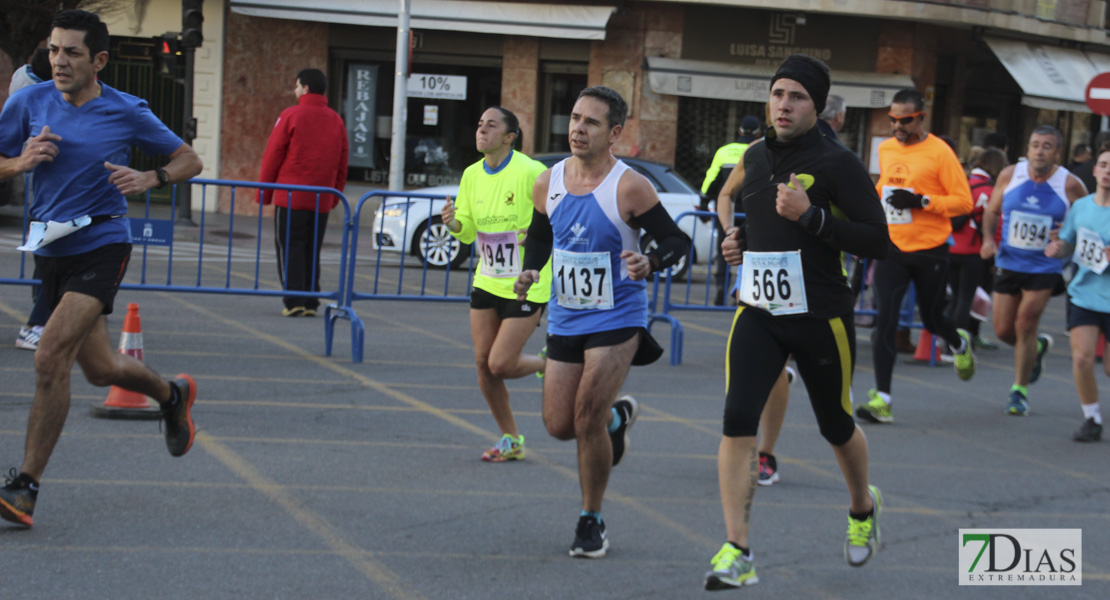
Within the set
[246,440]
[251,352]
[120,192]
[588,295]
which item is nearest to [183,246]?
[251,352]

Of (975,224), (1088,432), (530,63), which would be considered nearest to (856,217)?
(1088,432)

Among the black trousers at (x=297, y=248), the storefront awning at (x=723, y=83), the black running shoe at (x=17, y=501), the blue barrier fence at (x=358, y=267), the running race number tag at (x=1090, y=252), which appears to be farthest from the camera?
the storefront awning at (x=723, y=83)

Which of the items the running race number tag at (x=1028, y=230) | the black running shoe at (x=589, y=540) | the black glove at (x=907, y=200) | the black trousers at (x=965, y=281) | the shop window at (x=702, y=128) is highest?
the shop window at (x=702, y=128)

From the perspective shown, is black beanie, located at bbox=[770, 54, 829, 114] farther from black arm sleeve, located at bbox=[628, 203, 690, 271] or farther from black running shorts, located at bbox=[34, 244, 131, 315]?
black running shorts, located at bbox=[34, 244, 131, 315]

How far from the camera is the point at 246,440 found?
21.0ft

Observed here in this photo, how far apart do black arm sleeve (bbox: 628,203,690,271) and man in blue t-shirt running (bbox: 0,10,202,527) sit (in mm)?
1992

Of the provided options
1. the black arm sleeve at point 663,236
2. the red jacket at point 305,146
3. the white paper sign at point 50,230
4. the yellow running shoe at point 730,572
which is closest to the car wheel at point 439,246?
the red jacket at point 305,146

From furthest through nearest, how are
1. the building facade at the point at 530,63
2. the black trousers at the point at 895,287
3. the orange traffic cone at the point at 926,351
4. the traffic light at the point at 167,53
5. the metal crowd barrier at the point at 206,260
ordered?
the building facade at the point at 530,63 → the traffic light at the point at 167,53 → the orange traffic cone at the point at 926,351 → the metal crowd barrier at the point at 206,260 → the black trousers at the point at 895,287

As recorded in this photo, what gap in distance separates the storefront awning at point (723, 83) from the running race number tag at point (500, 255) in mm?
16532

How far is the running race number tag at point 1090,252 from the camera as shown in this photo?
7.21 metres

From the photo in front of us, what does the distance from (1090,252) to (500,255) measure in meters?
3.57

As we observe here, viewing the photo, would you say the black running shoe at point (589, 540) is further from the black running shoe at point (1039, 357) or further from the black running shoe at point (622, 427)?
the black running shoe at point (1039, 357)

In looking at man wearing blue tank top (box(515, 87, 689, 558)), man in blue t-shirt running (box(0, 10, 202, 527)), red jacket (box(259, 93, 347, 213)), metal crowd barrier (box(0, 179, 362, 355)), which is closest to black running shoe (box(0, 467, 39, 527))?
man in blue t-shirt running (box(0, 10, 202, 527))

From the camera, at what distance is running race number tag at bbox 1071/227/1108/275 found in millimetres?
7212
